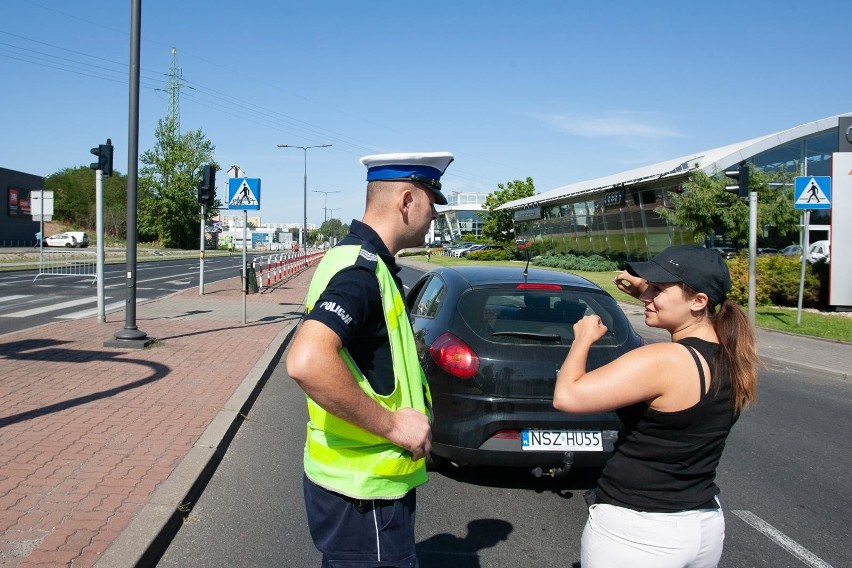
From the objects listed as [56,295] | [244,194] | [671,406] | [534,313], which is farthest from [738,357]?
[56,295]

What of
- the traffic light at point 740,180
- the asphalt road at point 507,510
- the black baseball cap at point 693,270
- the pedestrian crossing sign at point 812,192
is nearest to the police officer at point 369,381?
the black baseball cap at point 693,270

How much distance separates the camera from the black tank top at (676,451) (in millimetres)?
2258

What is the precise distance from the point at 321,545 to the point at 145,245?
92.3 m

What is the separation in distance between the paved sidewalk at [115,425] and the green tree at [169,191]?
253 ft

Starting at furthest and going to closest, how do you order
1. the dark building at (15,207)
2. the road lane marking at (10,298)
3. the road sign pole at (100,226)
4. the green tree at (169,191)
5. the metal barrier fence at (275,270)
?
the green tree at (169,191), the dark building at (15,207), the metal barrier fence at (275,270), the road lane marking at (10,298), the road sign pole at (100,226)

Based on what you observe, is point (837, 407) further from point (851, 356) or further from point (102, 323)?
point (102, 323)

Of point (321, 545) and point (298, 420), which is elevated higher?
point (321, 545)

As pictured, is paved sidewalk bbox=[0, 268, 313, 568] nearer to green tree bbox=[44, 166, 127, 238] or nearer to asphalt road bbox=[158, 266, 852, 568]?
asphalt road bbox=[158, 266, 852, 568]

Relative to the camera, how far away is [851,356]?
11688mm

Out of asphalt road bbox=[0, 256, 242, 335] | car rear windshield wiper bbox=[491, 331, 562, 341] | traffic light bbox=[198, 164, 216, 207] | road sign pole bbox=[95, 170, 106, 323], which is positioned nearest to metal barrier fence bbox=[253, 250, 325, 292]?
asphalt road bbox=[0, 256, 242, 335]

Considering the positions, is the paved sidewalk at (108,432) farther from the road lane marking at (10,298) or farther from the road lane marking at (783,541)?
the road lane marking at (10,298)

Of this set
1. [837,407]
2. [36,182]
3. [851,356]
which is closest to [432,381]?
[837,407]

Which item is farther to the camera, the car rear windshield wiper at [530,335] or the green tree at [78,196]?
the green tree at [78,196]

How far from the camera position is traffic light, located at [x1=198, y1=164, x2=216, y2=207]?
15.9 metres
